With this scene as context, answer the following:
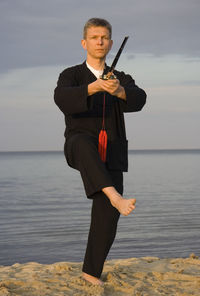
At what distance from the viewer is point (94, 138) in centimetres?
421

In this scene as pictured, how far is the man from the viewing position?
4.02 meters

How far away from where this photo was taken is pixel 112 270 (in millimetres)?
5113

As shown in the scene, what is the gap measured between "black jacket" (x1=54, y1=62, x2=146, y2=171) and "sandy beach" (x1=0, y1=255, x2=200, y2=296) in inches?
42.0

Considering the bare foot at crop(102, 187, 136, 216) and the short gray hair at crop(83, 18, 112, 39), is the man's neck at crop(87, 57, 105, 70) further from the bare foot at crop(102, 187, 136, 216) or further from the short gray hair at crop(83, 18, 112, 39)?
the bare foot at crop(102, 187, 136, 216)

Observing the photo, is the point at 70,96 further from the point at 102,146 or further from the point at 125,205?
the point at 125,205

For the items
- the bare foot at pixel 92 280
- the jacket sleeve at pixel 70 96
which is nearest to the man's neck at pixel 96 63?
the jacket sleeve at pixel 70 96

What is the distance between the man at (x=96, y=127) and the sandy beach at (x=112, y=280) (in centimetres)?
22

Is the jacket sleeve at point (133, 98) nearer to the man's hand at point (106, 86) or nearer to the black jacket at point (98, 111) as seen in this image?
the black jacket at point (98, 111)

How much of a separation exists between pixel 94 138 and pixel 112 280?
1.38 m

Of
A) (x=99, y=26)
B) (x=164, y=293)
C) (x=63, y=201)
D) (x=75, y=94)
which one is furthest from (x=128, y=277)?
(x=63, y=201)

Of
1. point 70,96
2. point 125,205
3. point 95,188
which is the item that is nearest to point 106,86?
point 70,96

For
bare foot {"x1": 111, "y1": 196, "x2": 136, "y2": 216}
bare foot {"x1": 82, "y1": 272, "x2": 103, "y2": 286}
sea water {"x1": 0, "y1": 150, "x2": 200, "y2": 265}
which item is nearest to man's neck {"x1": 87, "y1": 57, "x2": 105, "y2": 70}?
bare foot {"x1": 111, "y1": 196, "x2": 136, "y2": 216}

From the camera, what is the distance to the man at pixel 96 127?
13.2ft

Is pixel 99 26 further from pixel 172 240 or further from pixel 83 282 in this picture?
pixel 172 240
